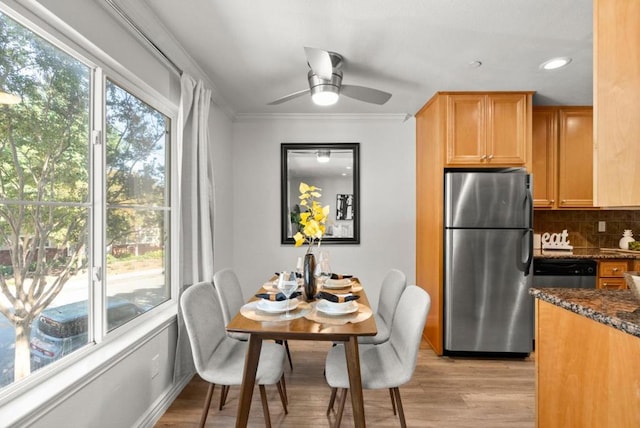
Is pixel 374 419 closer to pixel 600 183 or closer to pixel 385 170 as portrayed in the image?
pixel 600 183

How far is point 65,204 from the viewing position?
4.79 feet

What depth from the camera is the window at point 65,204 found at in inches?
47.9

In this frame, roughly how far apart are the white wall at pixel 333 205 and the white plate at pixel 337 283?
44.8 inches

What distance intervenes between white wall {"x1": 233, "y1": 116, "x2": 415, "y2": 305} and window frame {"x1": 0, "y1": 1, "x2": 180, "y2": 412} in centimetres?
127

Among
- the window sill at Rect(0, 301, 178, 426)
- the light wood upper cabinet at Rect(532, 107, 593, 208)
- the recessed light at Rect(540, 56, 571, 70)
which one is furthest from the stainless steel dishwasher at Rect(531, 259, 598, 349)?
the window sill at Rect(0, 301, 178, 426)

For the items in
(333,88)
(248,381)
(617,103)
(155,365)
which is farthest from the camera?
(333,88)

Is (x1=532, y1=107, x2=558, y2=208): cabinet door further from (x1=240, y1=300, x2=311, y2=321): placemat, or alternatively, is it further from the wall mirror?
(x1=240, y1=300, x2=311, y2=321): placemat

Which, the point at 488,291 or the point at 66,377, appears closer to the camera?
the point at 66,377

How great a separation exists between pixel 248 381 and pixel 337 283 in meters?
1.01

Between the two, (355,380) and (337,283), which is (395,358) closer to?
(355,380)

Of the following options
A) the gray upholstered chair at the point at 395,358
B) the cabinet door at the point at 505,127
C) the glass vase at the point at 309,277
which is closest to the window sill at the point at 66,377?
the glass vase at the point at 309,277

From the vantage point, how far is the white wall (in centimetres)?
360

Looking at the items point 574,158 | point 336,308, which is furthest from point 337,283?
point 574,158

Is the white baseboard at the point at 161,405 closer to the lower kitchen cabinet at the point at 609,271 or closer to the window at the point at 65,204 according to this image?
the window at the point at 65,204
